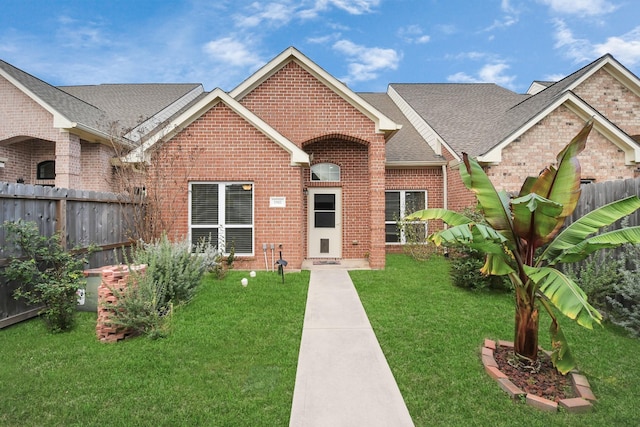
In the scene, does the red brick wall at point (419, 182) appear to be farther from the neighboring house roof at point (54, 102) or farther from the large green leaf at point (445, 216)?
the neighboring house roof at point (54, 102)

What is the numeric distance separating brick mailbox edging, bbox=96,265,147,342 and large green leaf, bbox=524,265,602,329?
566cm

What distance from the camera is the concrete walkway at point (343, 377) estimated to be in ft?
10.4

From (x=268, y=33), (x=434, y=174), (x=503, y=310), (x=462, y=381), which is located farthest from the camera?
(x=268, y=33)

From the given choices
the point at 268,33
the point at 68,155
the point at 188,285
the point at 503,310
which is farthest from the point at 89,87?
the point at 503,310

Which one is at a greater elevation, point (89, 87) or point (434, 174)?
point (89, 87)

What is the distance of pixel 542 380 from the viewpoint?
3.78 meters

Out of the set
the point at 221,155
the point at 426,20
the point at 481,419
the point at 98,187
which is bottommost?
the point at 481,419

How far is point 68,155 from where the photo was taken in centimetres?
1119

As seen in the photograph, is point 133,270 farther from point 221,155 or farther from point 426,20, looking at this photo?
point 426,20

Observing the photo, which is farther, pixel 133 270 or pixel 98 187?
pixel 98 187

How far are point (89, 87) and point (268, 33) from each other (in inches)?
442

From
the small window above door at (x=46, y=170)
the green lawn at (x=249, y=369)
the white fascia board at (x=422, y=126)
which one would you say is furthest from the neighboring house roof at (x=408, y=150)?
the small window above door at (x=46, y=170)

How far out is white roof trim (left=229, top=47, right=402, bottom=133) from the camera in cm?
997

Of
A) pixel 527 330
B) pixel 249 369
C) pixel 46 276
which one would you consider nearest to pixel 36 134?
pixel 46 276
